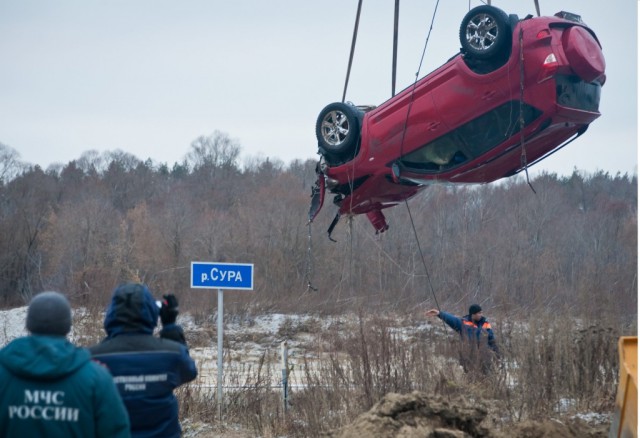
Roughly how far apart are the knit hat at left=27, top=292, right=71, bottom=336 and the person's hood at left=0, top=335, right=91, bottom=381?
6cm

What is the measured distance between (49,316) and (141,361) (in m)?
1.01

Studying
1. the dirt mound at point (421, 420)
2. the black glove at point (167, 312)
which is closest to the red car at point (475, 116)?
the dirt mound at point (421, 420)

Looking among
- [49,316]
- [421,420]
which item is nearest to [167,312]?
[49,316]

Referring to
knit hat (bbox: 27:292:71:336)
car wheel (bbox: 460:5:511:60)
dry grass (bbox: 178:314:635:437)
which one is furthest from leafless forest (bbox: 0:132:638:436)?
knit hat (bbox: 27:292:71:336)

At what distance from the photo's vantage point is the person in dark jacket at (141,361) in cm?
541

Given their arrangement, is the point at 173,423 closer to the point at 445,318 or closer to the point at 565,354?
the point at 565,354

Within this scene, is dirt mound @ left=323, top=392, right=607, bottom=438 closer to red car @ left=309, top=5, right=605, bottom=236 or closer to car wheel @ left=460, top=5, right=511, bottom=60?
red car @ left=309, top=5, right=605, bottom=236

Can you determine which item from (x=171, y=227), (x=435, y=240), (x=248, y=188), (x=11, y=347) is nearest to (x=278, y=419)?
(x=11, y=347)

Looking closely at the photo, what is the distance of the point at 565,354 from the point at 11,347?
8.20 m

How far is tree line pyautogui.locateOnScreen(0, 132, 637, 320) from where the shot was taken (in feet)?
112

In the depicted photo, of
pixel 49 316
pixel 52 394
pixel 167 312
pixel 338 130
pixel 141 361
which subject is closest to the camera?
pixel 52 394

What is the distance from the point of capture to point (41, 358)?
14.3 ft

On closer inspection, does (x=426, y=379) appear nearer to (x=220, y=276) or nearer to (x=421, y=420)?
(x=421, y=420)

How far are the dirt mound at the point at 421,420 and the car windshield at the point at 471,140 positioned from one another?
4583mm
